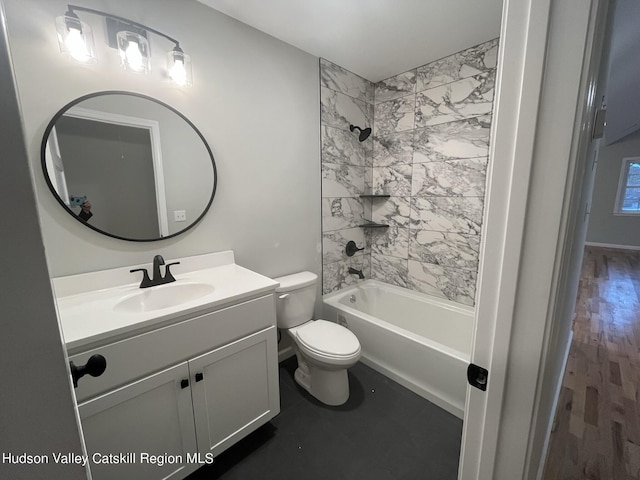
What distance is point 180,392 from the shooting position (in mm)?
1147

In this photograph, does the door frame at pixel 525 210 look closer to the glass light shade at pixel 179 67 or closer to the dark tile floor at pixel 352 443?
the dark tile floor at pixel 352 443

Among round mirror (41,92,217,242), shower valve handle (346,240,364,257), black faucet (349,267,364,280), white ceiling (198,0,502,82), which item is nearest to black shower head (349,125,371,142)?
white ceiling (198,0,502,82)

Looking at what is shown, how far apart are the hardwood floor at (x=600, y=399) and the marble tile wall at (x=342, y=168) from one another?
179 centimetres

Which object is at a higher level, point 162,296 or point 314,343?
point 162,296

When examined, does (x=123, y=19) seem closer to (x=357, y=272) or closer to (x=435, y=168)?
(x=435, y=168)

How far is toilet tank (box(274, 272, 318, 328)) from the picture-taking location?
1889 mm

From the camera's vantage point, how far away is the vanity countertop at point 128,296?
0.96 m

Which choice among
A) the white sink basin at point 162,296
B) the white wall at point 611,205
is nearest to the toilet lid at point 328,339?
the white sink basin at point 162,296

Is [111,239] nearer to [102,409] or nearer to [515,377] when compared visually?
→ [102,409]

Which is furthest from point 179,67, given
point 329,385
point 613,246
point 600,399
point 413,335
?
point 613,246

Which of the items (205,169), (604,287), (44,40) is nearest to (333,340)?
(205,169)

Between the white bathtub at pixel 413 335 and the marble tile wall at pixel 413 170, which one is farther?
the marble tile wall at pixel 413 170

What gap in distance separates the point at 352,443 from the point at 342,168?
2.09 m

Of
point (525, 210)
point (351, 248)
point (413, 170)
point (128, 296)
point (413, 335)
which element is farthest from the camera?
point (351, 248)
